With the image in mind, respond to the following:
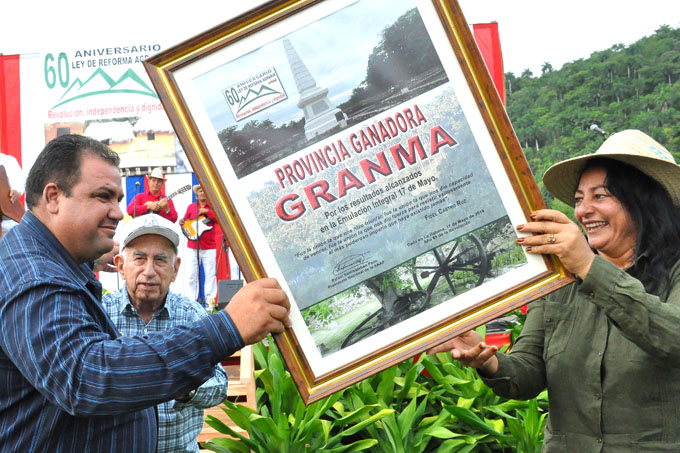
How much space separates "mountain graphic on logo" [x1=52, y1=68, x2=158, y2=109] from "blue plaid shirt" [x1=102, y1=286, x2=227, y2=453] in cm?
855

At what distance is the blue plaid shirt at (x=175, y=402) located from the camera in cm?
289

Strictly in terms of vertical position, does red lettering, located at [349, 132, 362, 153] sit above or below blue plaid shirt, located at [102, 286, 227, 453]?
above

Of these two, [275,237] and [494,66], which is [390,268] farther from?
[494,66]

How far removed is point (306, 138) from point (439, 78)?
459mm

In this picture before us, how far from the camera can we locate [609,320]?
2.38 m

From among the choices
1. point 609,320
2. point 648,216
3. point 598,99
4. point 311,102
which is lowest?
point 598,99


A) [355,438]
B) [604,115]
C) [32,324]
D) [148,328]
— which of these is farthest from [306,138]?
[604,115]

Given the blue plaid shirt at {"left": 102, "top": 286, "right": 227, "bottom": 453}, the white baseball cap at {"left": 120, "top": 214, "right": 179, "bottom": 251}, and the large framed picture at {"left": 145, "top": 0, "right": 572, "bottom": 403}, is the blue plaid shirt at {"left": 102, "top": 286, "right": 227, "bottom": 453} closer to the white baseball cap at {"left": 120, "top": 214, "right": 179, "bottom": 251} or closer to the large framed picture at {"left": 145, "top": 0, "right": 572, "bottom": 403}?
the white baseball cap at {"left": 120, "top": 214, "right": 179, "bottom": 251}

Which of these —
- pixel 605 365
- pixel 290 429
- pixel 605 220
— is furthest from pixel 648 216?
pixel 290 429

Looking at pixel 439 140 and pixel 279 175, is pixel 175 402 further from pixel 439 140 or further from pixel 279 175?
pixel 439 140

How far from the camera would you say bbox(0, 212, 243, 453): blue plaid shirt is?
175 centimetres

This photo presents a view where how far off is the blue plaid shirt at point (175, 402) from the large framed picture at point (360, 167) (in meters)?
0.65

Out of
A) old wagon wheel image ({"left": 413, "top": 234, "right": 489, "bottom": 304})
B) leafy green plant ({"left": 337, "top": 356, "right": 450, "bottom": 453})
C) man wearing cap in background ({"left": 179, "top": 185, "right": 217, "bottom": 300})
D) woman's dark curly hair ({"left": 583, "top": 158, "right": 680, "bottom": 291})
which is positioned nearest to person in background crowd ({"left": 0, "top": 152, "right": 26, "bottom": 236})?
leafy green plant ({"left": 337, "top": 356, "right": 450, "bottom": 453})

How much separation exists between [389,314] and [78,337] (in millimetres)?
906
